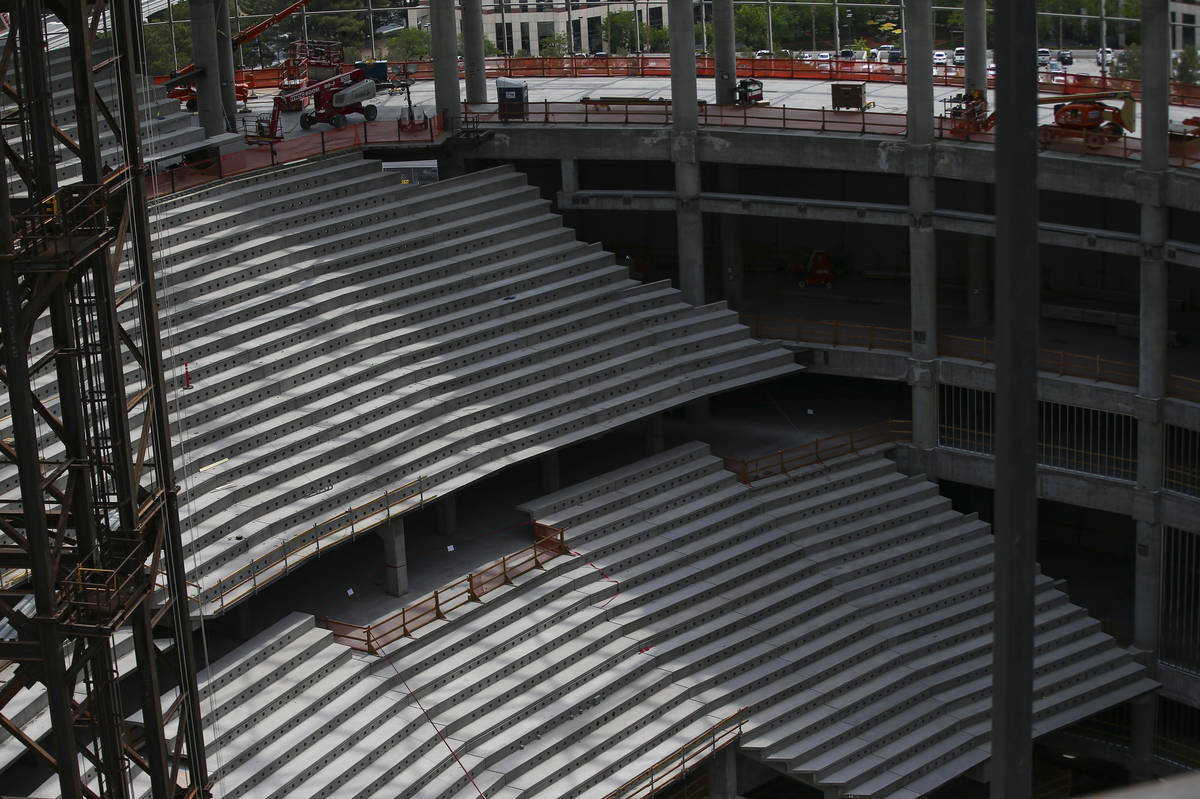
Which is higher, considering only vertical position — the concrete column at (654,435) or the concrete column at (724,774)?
the concrete column at (654,435)

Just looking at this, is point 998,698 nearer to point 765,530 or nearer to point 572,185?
point 765,530

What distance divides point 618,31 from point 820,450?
55.0 feet

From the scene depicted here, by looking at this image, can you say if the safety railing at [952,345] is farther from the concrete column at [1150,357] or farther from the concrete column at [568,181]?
the concrete column at [568,181]

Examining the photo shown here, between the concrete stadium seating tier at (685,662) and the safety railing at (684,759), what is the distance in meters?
0.24

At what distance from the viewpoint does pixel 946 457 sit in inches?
1399

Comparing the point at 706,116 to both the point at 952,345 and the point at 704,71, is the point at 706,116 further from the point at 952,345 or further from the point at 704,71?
the point at 952,345

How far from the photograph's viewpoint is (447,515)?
103ft

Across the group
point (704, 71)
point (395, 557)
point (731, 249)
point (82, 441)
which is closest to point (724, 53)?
point (731, 249)

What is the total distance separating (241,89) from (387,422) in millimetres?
16409

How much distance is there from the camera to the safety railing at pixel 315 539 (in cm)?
2623

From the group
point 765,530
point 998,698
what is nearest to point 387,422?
point 765,530

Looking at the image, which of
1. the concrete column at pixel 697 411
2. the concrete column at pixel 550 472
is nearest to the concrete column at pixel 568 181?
the concrete column at pixel 697 411

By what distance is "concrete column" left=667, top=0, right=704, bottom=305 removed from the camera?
35469 millimetres

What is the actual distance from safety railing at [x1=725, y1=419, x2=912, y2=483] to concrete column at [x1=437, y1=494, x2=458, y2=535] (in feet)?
20.2
